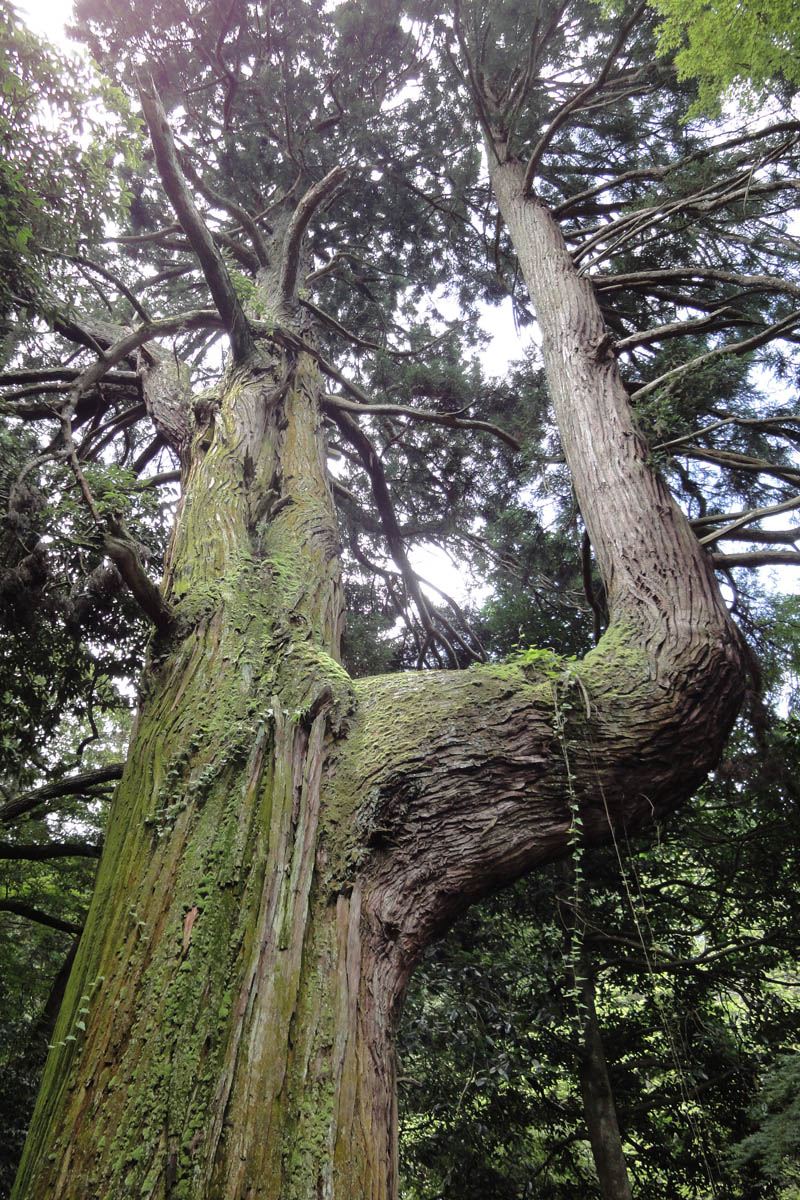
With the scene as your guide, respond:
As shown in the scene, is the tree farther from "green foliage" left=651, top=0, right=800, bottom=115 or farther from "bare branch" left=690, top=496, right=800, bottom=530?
"green foliage" left=651, top=0, right=800, bottom=115

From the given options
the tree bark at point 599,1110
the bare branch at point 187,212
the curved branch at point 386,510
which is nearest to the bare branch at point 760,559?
the curved branch at point 386,510

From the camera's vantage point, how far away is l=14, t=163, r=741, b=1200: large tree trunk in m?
1.35

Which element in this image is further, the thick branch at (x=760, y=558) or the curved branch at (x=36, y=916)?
the curved branch at (x=36, y=916)

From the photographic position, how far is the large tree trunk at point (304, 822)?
1.35 metres

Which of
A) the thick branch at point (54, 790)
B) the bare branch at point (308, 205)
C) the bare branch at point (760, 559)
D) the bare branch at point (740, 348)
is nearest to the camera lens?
the bare branch at point (760, 559)

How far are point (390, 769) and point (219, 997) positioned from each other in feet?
2.43

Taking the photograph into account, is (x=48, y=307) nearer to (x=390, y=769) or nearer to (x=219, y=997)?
(x=390, y=769)

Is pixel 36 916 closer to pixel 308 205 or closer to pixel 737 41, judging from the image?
pixel 308 205

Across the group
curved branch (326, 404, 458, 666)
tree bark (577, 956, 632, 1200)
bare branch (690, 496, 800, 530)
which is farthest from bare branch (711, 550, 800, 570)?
tree bark (577, 956, 632, 1200)

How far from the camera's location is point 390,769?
198 centimetres

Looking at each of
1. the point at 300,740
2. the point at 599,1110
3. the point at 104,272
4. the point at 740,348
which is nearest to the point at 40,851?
the point at 300,740

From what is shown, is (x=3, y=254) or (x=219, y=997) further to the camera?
(x=3, y=254)

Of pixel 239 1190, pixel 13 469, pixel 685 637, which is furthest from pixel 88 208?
pixel 239 1190

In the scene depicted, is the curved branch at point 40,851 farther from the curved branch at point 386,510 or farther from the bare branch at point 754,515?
the bare branch at point 754,515
